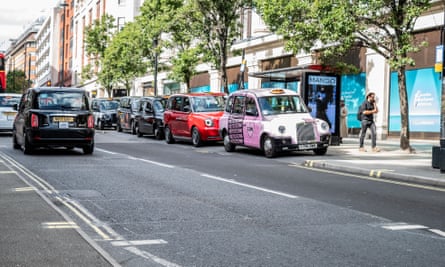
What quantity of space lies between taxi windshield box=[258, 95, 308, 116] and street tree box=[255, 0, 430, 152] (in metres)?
2.30

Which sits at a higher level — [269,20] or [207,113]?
[269,20]

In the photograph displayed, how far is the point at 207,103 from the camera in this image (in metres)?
23.2

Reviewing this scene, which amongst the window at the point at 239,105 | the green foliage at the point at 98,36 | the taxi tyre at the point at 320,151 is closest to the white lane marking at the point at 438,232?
the taxi tyre at the point at 320,151

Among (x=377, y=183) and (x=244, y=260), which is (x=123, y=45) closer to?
(x=377, y=183)

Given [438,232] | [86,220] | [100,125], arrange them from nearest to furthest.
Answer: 1. [438,232]
2. [86,220]
3. [100,125]

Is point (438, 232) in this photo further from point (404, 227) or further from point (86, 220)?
point (86, 220)

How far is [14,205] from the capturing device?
848cm

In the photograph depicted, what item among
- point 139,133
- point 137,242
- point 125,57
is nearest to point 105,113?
point 139,133

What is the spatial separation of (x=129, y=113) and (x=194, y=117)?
33.4ft

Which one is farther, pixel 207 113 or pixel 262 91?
pixel 207 113

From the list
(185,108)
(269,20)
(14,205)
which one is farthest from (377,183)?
(185,108)

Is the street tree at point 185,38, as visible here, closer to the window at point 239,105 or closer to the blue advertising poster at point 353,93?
the blue advertising poster at point 353,93

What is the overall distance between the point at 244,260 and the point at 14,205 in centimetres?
411

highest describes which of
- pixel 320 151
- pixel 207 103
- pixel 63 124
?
pixel 207 103
